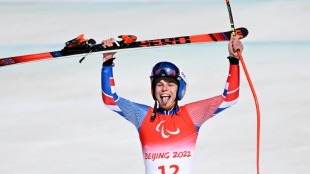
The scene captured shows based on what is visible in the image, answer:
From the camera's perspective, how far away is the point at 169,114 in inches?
301

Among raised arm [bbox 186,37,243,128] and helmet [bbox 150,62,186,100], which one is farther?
helmet [bbox 150,62,186,100]

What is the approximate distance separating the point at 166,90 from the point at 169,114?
387 mm

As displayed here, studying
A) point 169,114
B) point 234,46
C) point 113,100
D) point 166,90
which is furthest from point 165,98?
point 234,46

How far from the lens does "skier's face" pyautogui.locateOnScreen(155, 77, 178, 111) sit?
7434mm

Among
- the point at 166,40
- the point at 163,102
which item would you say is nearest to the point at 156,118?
the point at 163,102

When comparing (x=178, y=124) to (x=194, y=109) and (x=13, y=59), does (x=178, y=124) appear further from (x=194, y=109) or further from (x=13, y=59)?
(x=13, y=59)

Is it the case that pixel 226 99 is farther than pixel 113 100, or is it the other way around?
pixel 113 100

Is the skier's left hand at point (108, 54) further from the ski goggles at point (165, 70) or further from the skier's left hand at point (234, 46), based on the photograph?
the skier's left hand at point (234, 46)

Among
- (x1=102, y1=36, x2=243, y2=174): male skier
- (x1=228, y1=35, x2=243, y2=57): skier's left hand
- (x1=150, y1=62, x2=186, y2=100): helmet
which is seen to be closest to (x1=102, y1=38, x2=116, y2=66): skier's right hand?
(x1=102, y1=36, x2=243, y2=174): male skier

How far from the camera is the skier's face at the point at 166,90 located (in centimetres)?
743

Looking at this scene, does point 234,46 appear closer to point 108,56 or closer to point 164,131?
point 164,131

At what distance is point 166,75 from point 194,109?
24.0 inches

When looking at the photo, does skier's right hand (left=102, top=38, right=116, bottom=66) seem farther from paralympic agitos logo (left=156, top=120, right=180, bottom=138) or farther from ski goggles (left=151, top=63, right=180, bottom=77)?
paralympic agitos logo (left=156, top=120, right=180, bottom=138)

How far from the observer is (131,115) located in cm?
772
